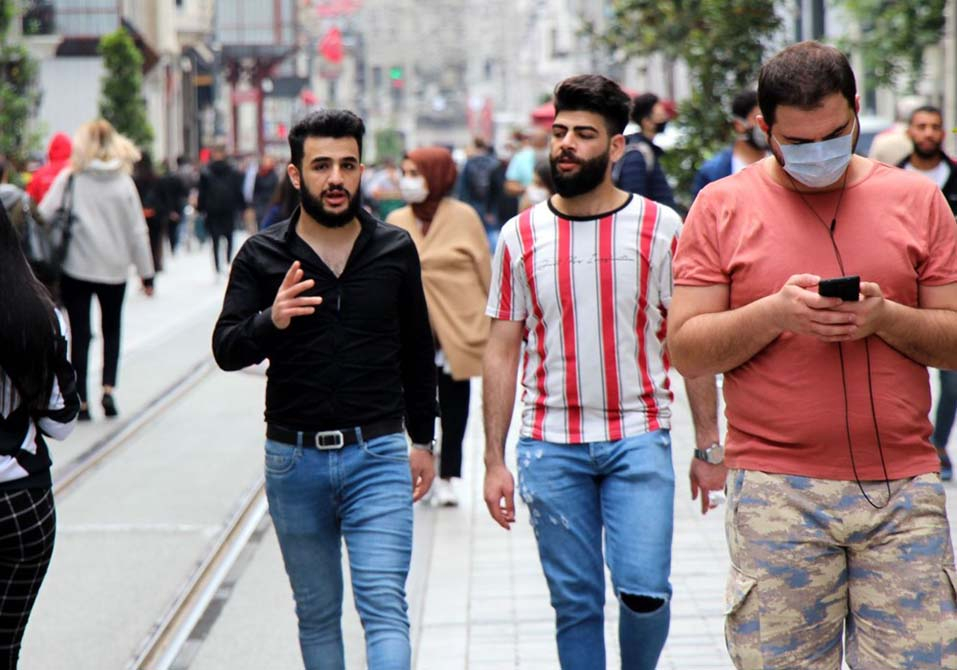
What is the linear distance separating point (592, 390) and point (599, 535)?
0.39m

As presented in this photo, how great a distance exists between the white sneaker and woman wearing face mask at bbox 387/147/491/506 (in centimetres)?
48

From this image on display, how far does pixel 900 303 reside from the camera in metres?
3.90

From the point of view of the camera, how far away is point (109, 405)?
12289mm

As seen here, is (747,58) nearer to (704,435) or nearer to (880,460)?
(704,435)

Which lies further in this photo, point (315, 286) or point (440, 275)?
point (440, 275)

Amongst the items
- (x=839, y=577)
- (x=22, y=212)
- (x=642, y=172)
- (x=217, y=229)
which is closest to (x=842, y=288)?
(x=839, y=577)

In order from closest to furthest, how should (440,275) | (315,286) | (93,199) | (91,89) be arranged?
(315,286) → (440,275) → (93,199) → (91,89)

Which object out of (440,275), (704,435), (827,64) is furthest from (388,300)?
(440,275)

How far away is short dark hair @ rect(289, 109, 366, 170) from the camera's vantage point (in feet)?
16.1

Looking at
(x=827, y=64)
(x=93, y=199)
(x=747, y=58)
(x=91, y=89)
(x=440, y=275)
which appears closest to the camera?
(x=827, y=64)

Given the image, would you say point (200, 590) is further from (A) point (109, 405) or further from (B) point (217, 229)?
(B) point (217, 229)

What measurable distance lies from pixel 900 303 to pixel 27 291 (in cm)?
199

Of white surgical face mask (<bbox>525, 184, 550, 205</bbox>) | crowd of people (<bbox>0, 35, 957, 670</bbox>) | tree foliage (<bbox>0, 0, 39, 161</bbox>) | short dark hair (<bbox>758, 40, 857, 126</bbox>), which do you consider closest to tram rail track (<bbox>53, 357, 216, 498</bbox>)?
white surgical face mask (<bbox>525, 184, 550, 205</bbox>)

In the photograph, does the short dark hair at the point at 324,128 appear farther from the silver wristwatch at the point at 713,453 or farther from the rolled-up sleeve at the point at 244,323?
the silver wristwatch at the point at 713,453
